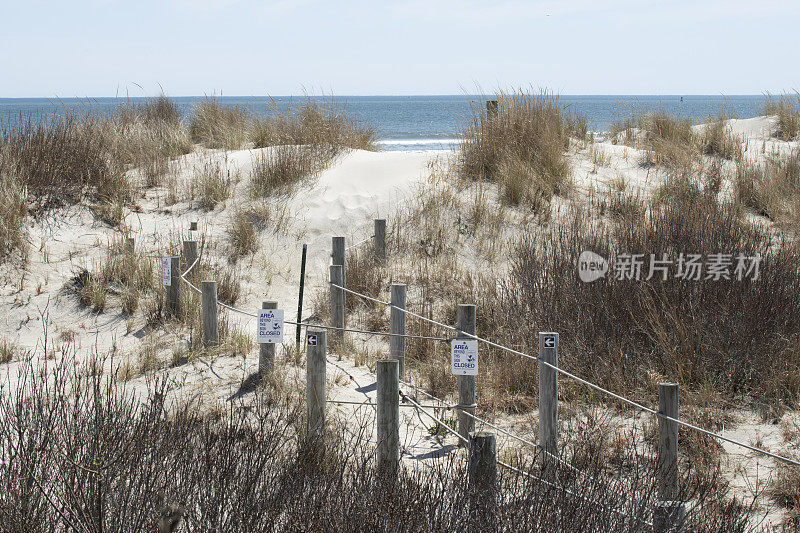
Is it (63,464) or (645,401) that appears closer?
(63,464)

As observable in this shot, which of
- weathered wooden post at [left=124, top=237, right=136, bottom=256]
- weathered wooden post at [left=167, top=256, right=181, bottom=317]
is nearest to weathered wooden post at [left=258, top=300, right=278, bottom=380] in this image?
weathered wooden post at [left=167, top=256, right=181, bottom=317]

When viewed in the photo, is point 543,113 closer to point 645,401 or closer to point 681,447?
point 645,401

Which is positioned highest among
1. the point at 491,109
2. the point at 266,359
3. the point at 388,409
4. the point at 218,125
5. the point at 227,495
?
the point at 491,109

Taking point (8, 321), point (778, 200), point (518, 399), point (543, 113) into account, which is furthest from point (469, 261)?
point (8, 321)

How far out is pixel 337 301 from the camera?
700 centimetres

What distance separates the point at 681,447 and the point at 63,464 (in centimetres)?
359

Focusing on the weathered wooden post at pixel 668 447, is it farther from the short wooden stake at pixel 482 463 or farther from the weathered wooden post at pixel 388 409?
the weathered wooden post at pixel 388 409

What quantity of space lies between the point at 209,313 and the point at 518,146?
5.64 metres

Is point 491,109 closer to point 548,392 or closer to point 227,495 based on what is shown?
point 548,392

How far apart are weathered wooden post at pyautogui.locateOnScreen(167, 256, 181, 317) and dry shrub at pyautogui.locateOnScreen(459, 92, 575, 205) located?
458 cm

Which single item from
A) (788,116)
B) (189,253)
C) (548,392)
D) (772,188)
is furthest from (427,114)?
(548,392)

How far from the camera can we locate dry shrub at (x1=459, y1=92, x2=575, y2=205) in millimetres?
10133

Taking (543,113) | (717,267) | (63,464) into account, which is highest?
(543,113)

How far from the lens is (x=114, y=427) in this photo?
3.23 meters
